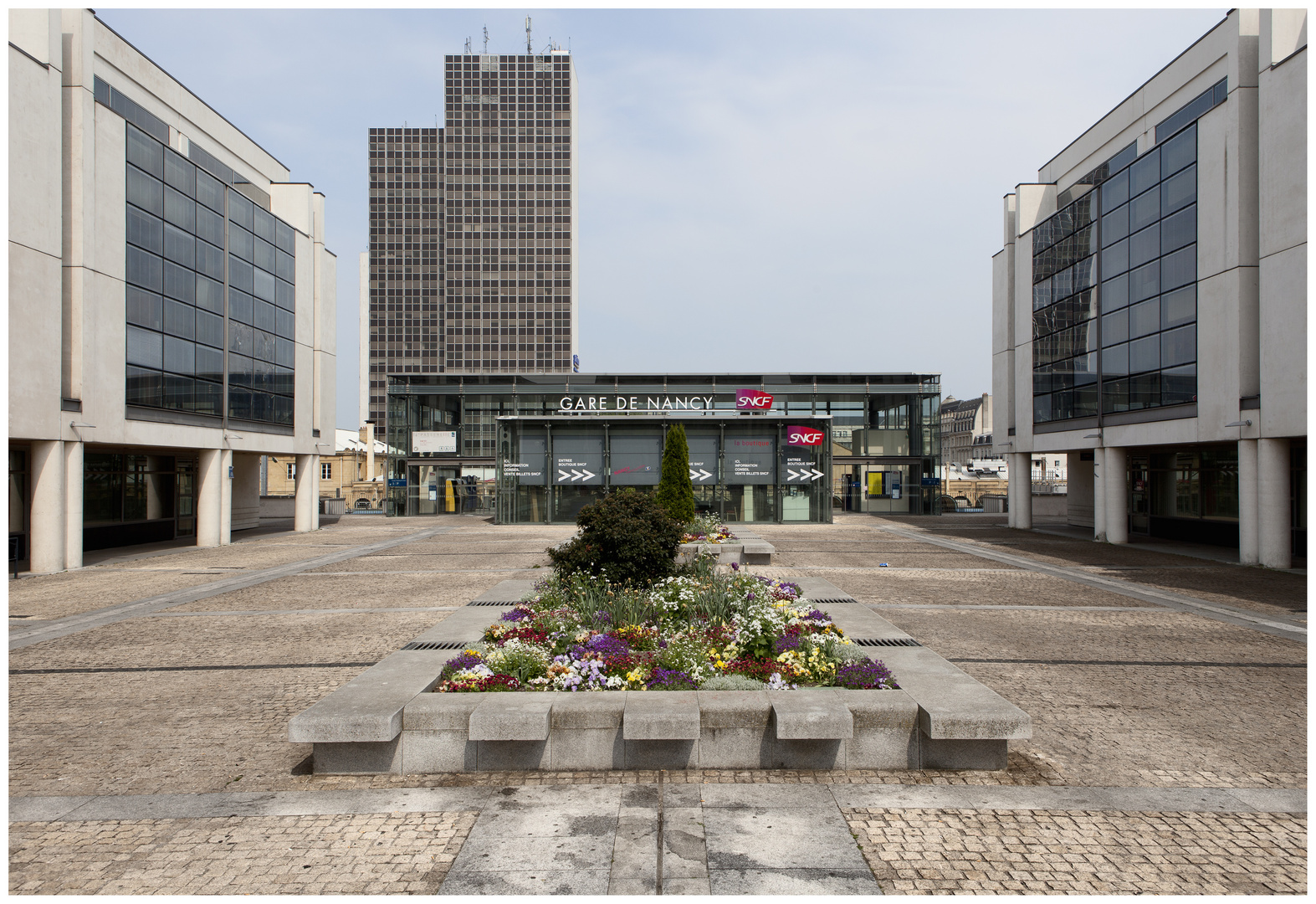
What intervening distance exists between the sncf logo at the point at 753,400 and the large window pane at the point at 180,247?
27.3 meters

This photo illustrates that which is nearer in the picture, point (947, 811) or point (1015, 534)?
point (947, 811)

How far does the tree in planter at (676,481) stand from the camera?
2261 centimetres

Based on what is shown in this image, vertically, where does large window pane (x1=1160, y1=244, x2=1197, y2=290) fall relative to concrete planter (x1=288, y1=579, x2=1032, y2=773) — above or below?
above

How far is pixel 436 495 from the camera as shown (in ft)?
152

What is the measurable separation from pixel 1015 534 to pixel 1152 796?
27229 millimetres

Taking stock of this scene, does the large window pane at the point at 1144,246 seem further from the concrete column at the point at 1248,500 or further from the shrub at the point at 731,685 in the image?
the shrub at the point at 731,685

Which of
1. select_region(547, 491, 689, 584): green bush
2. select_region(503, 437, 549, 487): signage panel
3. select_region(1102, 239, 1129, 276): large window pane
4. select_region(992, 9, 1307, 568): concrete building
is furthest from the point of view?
select_region(503, 437, 549, 487): signage panel

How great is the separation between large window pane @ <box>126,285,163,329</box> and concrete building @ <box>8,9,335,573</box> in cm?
6

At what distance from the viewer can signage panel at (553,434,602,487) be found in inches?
1426

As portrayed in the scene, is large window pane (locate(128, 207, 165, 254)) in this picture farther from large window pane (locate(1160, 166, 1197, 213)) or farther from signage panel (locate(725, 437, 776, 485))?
large window pane (locate(1160, 166, 1197, 213))

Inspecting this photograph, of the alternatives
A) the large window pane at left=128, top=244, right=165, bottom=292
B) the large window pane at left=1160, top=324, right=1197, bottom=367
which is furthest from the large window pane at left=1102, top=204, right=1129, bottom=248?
the large window pane at left=128, top=244, right=165, bottom=292

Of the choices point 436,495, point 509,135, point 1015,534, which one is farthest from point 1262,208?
point 509,135

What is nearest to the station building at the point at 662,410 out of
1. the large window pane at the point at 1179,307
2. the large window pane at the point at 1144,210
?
the large window pane at the point at 1144,210

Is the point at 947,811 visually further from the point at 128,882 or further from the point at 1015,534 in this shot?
the point at 1015,534
